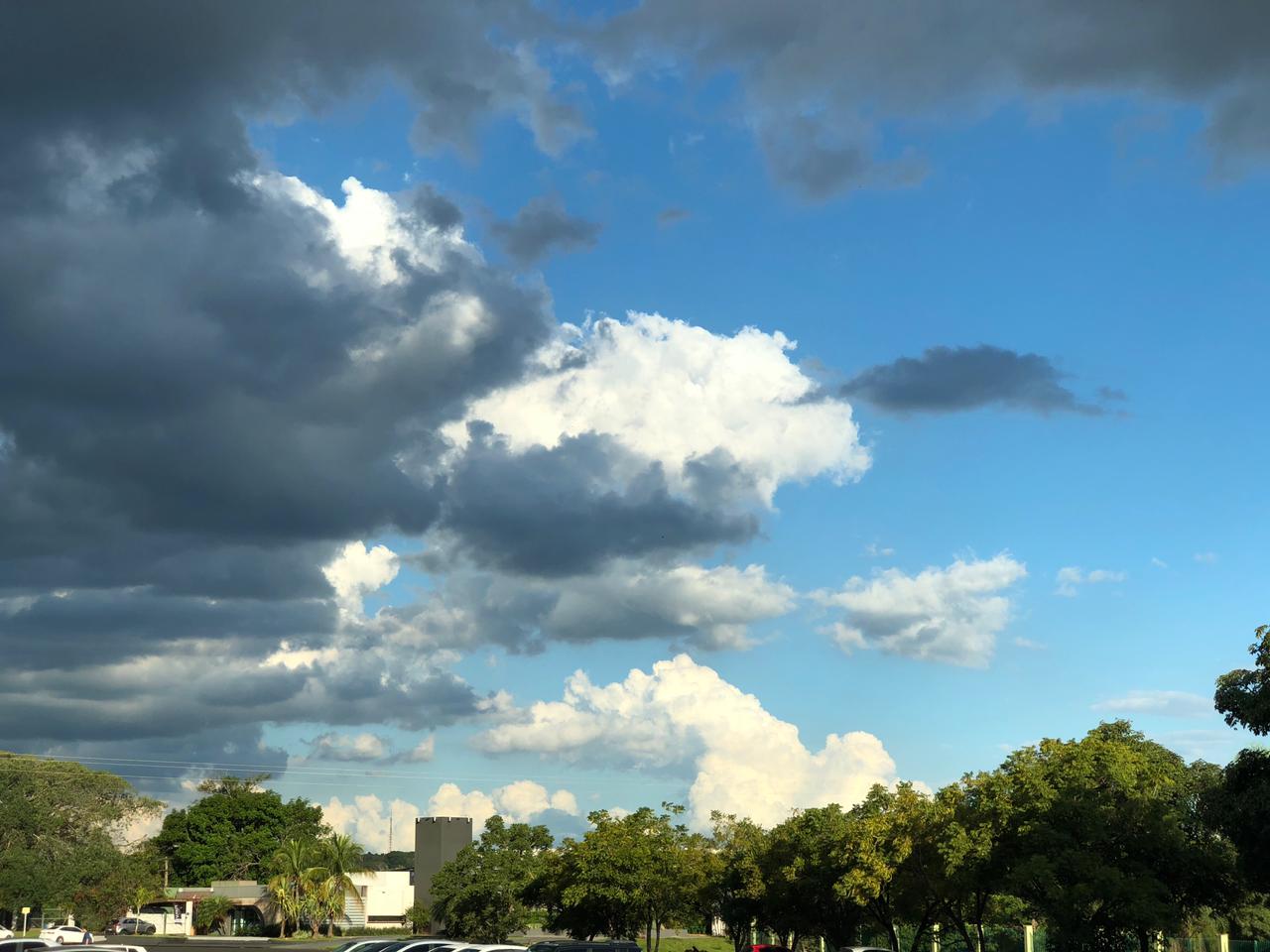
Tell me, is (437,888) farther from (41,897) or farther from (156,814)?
(156,814)

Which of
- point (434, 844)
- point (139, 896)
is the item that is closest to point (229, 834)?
point (139, 896)

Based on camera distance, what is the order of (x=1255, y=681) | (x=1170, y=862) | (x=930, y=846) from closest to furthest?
(x=1255, y=681) → (x=1170, y=862) → (x=930, y=846)

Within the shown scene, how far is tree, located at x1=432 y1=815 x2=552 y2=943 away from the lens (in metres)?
76.4

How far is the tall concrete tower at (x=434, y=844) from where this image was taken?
10831cm

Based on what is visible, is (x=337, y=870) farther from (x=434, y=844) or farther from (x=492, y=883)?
(x=492, y=883)

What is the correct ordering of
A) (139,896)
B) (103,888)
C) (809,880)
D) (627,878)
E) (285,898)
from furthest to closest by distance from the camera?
(139,896)
(285,898)
(103,888)
(627,878)
(809,880)

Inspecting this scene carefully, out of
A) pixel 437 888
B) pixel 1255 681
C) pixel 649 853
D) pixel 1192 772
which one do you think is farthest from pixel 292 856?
pixel 1255 681

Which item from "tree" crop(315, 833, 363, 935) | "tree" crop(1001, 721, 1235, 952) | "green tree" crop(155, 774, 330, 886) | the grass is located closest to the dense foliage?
"tree" crop(1001, 721, 1235, 952)

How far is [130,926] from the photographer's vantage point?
10506cm

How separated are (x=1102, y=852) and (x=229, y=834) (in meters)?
120

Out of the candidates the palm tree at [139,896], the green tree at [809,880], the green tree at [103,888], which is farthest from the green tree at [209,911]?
the green tree at [809,880]

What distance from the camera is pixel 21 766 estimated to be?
4577 inches

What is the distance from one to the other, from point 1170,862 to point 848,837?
13804 millimetres

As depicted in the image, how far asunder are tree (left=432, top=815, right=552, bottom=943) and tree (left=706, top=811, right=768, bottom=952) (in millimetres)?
12679
